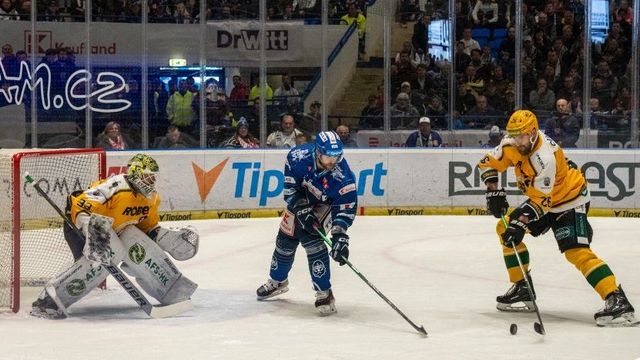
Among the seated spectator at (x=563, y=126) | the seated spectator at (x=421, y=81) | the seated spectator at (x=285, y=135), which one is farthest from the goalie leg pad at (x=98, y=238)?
the seated spectator at (x=563, y=126)

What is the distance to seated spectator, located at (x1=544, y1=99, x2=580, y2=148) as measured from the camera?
11.9 m

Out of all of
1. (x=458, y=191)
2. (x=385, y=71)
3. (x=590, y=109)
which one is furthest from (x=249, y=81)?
(x=590, y=109)

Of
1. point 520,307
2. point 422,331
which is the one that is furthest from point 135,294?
point 520,307

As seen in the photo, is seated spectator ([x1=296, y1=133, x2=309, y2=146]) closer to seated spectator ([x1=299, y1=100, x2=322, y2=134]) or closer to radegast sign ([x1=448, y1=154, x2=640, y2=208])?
seated spectator ([x1=299, y1=100, x2=322, y2=134])

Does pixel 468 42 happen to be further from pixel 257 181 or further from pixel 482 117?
pixel 257 181

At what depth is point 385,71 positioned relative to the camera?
39.0 ft

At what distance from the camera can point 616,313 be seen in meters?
6.12

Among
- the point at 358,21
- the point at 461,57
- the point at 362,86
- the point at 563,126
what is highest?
the point at 358,21

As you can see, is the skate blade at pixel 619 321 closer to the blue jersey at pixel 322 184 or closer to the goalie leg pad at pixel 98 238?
the blue jersey at pixel 322 184

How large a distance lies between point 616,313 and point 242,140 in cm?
608

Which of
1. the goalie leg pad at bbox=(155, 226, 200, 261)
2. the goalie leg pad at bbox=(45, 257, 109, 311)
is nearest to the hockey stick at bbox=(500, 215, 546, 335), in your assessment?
the goalie leg pad at bbox=(155, 226, 200, 261)

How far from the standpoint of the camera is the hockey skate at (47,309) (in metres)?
6.37

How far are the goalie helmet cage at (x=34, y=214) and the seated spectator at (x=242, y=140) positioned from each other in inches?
150

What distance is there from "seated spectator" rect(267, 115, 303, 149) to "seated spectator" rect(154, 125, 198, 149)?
778 mm
